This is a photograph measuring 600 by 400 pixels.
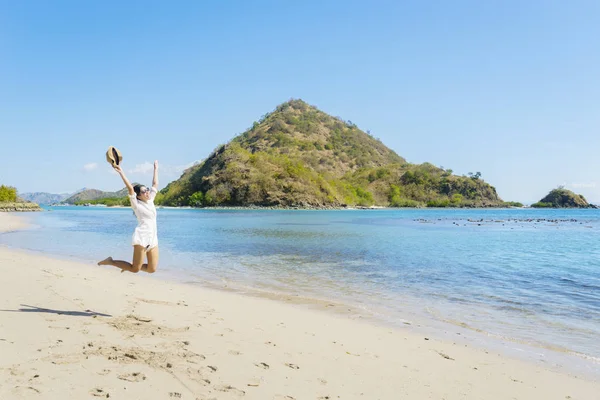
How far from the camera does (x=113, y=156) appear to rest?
25.0ft

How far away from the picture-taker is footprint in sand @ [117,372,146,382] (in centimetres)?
471

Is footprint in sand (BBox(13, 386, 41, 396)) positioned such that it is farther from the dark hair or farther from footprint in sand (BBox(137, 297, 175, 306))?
footprint in sand (BBox(137, 297, 175, 306))

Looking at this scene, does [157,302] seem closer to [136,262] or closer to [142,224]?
[136,262]

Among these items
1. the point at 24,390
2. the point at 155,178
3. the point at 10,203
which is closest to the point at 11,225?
the point at 155,178

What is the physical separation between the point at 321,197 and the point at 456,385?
154125 millimetres

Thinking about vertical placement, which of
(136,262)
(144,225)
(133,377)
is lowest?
(133,377)

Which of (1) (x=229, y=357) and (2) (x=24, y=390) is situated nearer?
(2) (x=24, y=390)

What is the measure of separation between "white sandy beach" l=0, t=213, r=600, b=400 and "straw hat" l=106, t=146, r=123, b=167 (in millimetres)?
2704

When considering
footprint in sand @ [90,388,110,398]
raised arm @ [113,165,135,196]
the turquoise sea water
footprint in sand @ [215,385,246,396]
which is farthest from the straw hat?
the turquoise sea water

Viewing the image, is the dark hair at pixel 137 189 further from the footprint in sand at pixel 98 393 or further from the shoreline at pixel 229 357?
the footprint in sand at pixel 98 393

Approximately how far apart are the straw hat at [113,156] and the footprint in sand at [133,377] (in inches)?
159

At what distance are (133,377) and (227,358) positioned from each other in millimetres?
1271

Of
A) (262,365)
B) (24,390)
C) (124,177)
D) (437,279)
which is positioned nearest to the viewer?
(24,390)

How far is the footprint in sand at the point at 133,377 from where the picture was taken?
4707 millimetres
